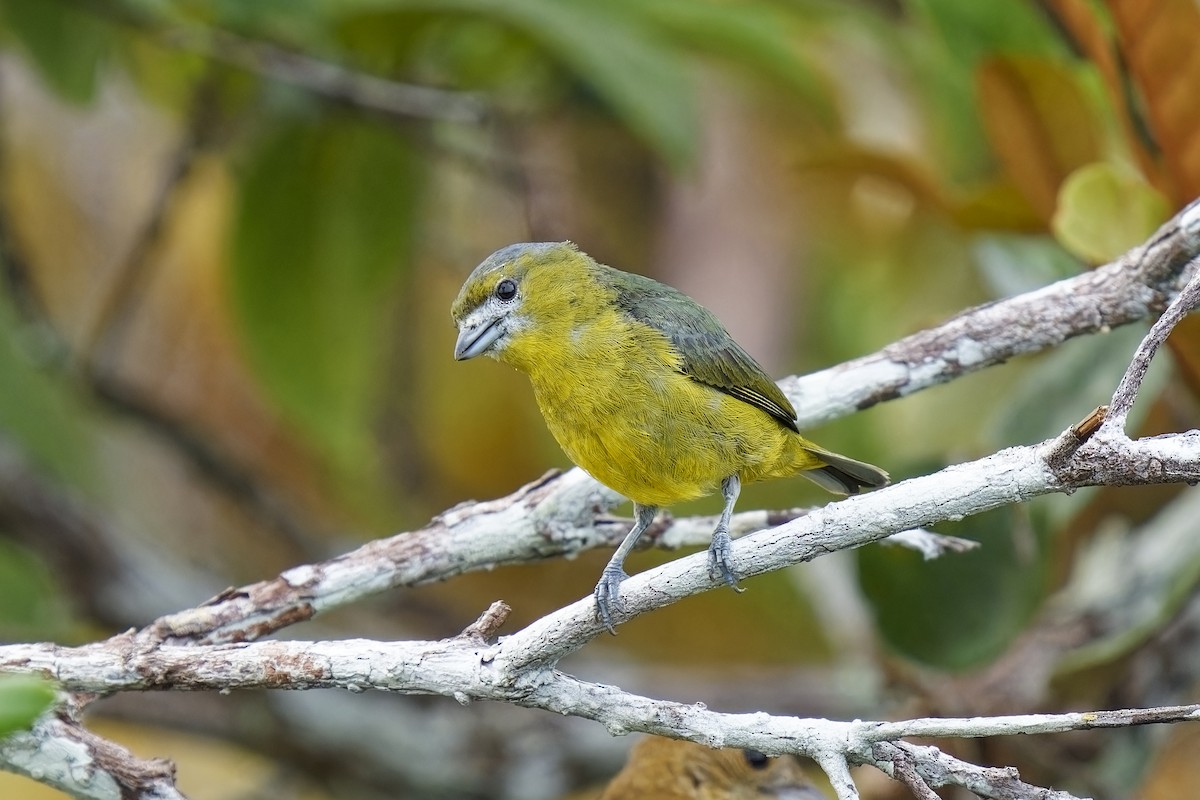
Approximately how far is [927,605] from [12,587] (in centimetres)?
185

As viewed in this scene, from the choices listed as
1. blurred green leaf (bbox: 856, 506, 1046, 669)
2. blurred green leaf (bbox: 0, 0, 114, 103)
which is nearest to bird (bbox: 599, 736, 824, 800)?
blurred green leaf (bbox: 856, 506, 1046, 669)

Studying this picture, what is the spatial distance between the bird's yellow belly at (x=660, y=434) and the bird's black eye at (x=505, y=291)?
0.17 m

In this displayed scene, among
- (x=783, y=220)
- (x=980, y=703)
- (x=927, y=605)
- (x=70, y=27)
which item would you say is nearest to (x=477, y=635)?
(x=927, y=605)

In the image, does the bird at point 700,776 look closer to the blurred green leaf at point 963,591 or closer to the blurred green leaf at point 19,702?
the blurred green leaf at point 963,591

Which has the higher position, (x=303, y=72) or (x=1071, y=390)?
(x=303, y=72)

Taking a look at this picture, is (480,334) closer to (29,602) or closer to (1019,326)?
(1019,326)

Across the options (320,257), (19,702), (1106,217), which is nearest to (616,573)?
(19,702)

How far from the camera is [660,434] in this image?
191 cm

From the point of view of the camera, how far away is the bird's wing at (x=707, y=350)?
6.49ft

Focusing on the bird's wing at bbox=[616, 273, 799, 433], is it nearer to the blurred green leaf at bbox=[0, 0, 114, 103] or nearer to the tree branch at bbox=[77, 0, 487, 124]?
the tree branch at bbox=[77, 0, 487, 124]

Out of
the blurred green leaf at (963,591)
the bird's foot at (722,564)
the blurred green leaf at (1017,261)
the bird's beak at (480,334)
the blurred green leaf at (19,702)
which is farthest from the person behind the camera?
the blurred green leaf at (1017,261)

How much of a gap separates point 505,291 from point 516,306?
0.04m

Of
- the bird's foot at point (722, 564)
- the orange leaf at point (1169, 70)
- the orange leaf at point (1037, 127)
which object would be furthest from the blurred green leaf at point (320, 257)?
the bird's foot at point (722, 564)

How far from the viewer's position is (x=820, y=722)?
A: 4.41 ft
